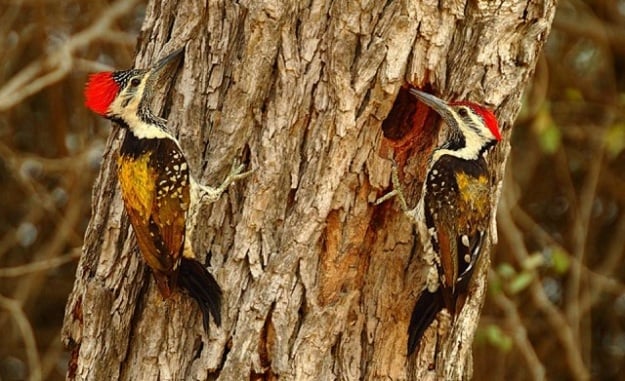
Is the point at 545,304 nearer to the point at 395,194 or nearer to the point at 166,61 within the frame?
the point at 395,194

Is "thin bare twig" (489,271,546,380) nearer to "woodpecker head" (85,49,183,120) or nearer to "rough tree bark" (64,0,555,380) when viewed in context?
"rough tree bark" (64,0,555,380)

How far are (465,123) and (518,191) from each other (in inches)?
150

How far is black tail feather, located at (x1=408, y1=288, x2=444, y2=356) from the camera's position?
342 cm

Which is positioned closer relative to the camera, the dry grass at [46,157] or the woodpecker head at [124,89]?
the woodpecker head at [124,89]

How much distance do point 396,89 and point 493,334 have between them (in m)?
3.04

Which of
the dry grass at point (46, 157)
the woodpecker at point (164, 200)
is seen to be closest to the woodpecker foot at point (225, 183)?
the woodpecker at point (164, 200)

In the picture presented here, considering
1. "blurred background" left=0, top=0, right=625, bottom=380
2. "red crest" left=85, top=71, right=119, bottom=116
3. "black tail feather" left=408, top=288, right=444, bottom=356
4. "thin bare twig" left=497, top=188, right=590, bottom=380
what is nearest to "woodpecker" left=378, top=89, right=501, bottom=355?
"black tail feather" left=408, top=288, right=444, bottom=356

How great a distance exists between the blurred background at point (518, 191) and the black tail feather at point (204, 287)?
3.28 m

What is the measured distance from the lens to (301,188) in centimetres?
345

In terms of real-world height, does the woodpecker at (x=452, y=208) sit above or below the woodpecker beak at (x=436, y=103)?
below

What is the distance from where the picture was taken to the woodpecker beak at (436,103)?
11.3 ft

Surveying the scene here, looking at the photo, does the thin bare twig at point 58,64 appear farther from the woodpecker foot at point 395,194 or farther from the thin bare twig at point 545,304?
the woodpecker foot at point 395,194

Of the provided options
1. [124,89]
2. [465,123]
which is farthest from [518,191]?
[124,89]

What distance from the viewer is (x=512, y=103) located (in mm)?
3699
